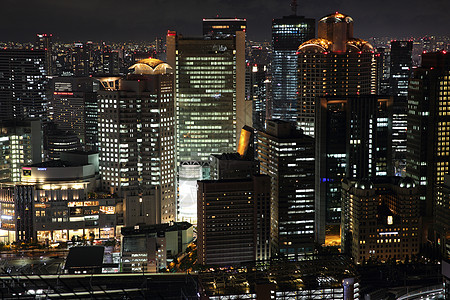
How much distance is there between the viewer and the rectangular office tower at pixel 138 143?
1918 inches

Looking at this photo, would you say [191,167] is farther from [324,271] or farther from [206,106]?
[324,271]

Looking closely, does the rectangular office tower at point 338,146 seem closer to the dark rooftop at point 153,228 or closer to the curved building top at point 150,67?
the dark rooftop at point 153,228

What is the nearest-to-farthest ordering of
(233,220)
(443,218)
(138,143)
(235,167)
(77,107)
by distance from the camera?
(233,220) < (443,218) < (235,167) < (138,143) < (77,107)

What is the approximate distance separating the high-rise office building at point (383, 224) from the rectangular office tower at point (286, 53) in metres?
32.1

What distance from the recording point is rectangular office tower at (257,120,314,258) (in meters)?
45.2

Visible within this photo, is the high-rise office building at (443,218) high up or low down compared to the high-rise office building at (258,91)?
down

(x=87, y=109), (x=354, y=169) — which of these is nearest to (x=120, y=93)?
(x=354, y=169)

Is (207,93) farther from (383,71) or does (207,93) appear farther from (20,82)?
(20,82)

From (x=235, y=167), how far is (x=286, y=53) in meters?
33.1

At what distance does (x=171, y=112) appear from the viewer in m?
50.4

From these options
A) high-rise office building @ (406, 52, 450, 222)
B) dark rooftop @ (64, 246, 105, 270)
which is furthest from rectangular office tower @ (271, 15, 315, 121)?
dark rooftop @ (64, 246, 105, 270)

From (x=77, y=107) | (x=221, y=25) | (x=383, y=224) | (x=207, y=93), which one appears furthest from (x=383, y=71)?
(x=383, y=224)

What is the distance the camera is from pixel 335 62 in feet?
179

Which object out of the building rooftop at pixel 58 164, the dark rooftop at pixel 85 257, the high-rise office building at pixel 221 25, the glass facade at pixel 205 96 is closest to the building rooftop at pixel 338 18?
the glass facade at pixel 205 96
